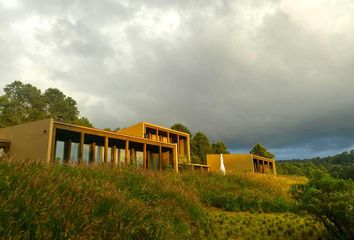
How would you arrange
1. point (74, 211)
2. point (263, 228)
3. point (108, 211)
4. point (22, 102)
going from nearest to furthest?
point (74, 211) → point (108, 211) → point (263, 228) → point (22, 102)

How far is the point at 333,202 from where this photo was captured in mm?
7422

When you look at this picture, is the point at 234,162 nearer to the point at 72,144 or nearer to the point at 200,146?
the point at 200,146

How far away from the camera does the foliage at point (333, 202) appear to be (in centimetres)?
736

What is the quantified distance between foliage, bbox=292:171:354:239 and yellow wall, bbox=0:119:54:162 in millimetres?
Answer: 13907

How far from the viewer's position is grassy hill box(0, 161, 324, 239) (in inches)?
159

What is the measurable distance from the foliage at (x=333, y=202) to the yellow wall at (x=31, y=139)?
1391 centimetres

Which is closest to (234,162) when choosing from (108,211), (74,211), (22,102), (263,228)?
(263,228)

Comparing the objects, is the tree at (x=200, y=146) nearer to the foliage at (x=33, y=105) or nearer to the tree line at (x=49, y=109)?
the tree line at (x=49, y=109)

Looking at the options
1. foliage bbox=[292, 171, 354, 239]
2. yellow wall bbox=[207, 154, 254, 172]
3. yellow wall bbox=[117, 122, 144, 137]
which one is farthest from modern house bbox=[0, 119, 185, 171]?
yellow wall bbox=[207, 154, 254, 172]

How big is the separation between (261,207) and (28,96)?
5322cm

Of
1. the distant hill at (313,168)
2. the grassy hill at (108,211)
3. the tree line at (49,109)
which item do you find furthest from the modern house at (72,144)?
the tree line at (49,109)

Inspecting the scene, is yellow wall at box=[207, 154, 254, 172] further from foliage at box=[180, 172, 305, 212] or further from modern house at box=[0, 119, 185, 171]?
foliage at box=[180, 172, 305, 212]

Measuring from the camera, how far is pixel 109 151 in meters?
22.2

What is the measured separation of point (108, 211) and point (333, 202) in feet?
19.1
